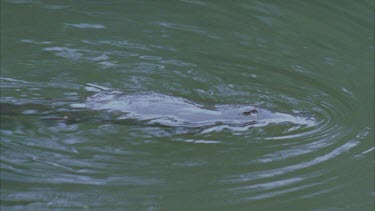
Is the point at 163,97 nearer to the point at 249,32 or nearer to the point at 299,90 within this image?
the point at 299,90

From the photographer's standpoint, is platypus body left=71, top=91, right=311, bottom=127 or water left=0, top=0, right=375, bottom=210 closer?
water left=0, top=0, right=375, bottom=210

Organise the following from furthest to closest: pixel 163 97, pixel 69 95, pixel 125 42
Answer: pixel 125 42 < pixel 69 95 < pixel 163 97

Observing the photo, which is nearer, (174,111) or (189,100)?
(174,111)

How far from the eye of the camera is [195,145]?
5.40m

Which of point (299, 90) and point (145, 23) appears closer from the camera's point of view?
point (299, 90)

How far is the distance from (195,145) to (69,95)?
135 centimetres

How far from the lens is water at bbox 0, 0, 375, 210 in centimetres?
488

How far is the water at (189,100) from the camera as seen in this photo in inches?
192

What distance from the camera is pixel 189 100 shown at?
576 centimetres

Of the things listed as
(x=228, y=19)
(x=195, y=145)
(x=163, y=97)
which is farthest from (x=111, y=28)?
(x=195, y=145)

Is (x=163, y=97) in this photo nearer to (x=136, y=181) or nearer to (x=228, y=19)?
(x=136, y=181)

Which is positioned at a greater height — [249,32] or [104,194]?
[249,32]

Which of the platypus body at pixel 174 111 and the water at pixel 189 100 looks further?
the platypus body at pixel 174 111

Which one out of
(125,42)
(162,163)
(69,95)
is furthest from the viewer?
(125,42)
